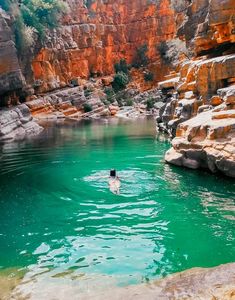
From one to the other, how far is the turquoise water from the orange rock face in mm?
40223

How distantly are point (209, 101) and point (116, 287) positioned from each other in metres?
17.5

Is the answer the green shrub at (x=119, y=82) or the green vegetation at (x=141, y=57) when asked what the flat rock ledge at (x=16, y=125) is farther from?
the green vegetation at (x=141, y=57)

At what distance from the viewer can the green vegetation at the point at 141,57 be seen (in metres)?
71.6

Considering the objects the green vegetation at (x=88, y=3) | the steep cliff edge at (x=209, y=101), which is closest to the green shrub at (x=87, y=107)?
the green vegetation at (x=88, y=3)

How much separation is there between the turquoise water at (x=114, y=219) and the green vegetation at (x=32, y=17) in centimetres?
2909

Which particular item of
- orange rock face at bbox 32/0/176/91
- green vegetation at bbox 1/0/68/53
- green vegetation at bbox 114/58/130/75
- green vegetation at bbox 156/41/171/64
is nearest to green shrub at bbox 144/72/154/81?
orange rock face at bbox 32/0/176/91

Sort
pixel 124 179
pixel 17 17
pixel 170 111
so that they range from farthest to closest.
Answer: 1. pixel 17 17
2. pixel 170 111
3. pixel 124 179

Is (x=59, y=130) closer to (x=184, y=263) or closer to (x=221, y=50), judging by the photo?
(x=221, y=50)

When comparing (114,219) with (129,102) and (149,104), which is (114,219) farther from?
(129,102)

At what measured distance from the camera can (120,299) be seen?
298 inches

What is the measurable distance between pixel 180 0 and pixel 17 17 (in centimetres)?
3063

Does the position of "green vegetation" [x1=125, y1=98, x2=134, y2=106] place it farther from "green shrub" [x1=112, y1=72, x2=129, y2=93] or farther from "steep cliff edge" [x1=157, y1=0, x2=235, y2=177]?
"steep cliff edge" [x1=157, y1=0, x2=235, y2=177]

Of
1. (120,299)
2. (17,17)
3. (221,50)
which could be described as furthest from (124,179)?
(17,17)

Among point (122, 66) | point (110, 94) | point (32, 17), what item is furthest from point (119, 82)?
point (32, 17)
